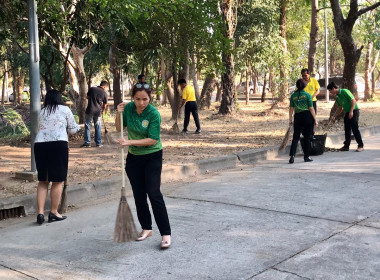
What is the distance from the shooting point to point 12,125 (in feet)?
52.1

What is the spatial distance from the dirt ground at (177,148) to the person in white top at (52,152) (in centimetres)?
114

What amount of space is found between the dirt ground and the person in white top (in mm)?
1137

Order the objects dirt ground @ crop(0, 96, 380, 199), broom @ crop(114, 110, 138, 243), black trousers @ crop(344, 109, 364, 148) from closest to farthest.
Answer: broom @ crop(114, 110, 138, 243) < dirt ground @ crop(0, 96, 380, 199) < black trousers @ crop(344, 109, 364, 148)

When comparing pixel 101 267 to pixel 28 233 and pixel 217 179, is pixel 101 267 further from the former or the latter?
pixel 217 179

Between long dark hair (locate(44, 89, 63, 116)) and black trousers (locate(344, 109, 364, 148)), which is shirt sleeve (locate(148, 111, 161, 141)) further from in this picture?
black trousers (locate(344, 109, 364, 148))

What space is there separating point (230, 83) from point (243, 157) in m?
8.80

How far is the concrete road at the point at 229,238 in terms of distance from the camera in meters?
4.16

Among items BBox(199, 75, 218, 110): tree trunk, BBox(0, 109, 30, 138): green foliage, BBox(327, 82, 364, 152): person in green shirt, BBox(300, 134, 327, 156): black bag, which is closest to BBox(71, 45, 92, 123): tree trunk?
BBox(0, 109, 30, 138): green foliage

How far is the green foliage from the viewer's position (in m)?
15.2

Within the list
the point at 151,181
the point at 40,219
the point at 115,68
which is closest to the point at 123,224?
the point at 151,181

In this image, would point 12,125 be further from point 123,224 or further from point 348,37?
point 123,224

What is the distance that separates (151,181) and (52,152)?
1.83 meters

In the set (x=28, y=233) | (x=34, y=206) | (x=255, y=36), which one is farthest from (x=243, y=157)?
(x=255, y=36)

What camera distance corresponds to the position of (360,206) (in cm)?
614
